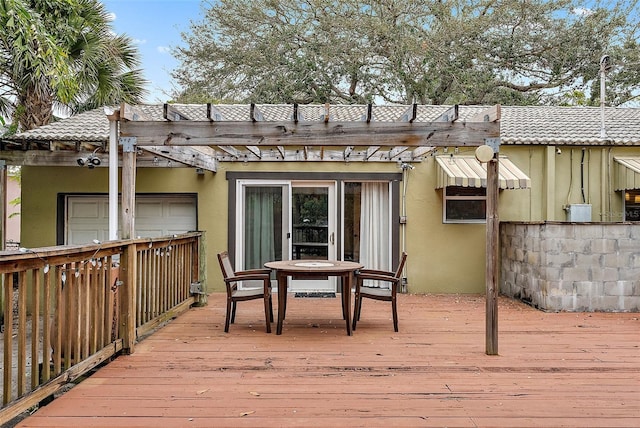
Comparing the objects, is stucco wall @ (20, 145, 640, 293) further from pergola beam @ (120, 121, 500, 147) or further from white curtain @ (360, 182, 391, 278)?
pergola beam @ (120, 121, 500, 147)

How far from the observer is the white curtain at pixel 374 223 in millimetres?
9414

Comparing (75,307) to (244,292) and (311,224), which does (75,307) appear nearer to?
(244,292)

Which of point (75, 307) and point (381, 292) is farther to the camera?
point (381, 292)

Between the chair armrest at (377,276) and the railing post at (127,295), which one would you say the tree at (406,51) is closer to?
the chair armrest at (377,276)

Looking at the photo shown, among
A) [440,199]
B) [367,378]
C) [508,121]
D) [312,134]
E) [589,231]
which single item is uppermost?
[508,121]

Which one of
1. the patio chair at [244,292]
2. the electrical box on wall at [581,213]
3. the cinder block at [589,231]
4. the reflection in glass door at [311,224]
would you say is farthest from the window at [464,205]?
the patio chair at [244,292]

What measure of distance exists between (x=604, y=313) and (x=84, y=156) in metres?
8.68

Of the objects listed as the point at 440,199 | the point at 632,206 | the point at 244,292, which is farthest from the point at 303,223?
the point at 632,206

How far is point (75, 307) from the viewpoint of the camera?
4.09 metres

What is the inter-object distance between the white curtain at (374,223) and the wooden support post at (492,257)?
4394 millimetres

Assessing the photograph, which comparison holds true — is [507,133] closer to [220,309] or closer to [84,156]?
[220,309]

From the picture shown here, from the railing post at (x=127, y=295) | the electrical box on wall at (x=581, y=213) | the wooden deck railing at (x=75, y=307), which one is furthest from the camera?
the electrical box on wall at (x=581, y=213)

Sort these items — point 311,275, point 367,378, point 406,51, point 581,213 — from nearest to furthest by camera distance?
point 367,378 → point 311,275 → point 581,213 → point 406,51

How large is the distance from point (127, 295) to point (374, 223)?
17.9 ft
